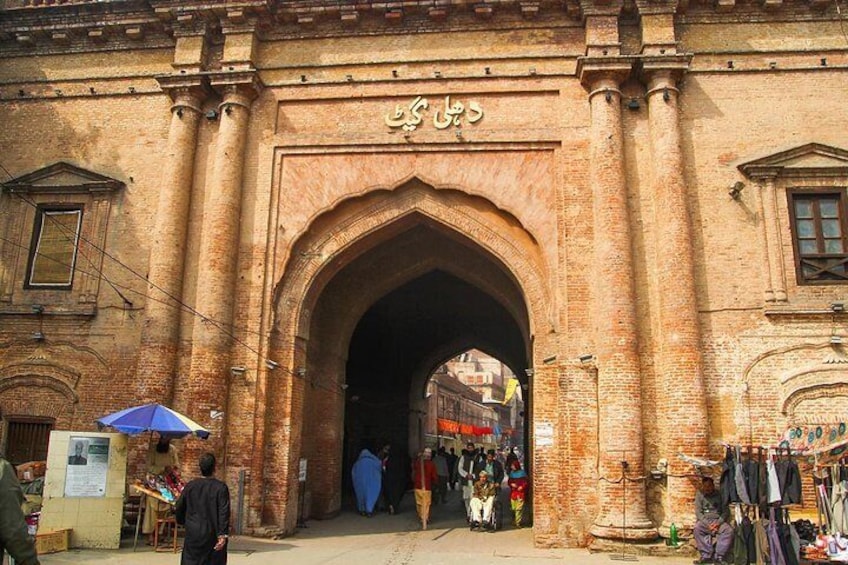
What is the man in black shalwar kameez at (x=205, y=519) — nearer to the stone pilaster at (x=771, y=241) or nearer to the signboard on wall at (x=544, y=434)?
the signboard on wall at (x=544, y=434)

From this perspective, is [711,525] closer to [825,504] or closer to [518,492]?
[825,504]

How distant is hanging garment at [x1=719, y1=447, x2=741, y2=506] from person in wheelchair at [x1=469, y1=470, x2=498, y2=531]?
4681mm

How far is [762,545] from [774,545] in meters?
0.27

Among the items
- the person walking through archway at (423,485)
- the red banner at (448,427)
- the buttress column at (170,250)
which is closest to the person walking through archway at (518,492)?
the person walking through archway at (423,485)

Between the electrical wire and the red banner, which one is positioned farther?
the red banner

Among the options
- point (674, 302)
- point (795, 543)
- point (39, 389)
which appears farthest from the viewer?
point (39, 389)

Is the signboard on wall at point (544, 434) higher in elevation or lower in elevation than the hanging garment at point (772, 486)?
higher

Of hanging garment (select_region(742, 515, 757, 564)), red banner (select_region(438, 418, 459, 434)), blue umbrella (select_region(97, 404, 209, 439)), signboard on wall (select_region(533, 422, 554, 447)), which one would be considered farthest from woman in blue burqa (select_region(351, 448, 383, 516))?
red banner (select_region(438, 418, 459, 434))

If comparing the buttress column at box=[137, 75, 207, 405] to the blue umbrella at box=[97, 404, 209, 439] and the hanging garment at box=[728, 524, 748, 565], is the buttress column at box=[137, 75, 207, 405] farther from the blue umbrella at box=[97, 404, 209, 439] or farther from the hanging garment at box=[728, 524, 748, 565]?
the hanging garment at box=[728, 524, 748, 565]

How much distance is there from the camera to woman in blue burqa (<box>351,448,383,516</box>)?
15.1 m

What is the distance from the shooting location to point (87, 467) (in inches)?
395

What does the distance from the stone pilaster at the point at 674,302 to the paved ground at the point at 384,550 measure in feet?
5.01

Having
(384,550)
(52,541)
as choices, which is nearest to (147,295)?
(52,541)

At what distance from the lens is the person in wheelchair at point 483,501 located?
13.0 m
